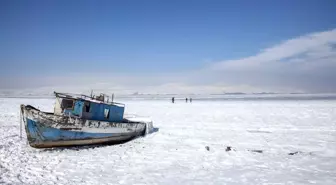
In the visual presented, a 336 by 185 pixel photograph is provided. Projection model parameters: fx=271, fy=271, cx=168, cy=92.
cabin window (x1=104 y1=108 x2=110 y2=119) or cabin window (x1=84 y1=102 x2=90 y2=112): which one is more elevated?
cabin window (x1=84 y1=102 x2=90 y2=112)

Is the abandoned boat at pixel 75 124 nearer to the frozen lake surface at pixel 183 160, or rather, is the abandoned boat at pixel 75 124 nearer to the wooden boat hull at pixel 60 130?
the wooden boat hull at pixel 60 130

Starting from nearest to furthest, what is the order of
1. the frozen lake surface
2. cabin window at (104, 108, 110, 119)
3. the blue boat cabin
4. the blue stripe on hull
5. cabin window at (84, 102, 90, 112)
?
the frozen lake surface, the blue stripe on hull, the blue boat cabin, cabin window at (84, 102, 90, 112), cabin window at (104, 108, 110, 119)

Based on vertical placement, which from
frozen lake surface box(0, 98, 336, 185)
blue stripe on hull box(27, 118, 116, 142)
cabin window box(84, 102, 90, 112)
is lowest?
frozen lake surface box(0, 98, 336, 185)

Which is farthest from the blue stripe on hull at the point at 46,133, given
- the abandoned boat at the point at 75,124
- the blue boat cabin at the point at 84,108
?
the blue boat cabin at the point at 84,108

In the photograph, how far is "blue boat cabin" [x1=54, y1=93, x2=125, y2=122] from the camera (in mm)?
15945

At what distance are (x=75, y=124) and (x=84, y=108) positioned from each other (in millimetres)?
1507

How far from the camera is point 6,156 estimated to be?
41.7 feet

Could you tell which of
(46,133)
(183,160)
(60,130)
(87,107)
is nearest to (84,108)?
(87,107)

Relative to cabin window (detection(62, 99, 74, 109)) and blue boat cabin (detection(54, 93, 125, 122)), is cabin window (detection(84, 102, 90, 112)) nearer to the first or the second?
blue boat cabin (detection(54, 93, 125, 122))

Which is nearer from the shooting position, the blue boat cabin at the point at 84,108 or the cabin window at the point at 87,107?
the blue boat cabin at the point at 84,108

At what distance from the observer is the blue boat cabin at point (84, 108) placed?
1595cm

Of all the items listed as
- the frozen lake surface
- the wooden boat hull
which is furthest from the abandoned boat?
the frozen lake surface

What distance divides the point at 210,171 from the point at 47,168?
656cm

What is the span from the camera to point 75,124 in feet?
49.2
